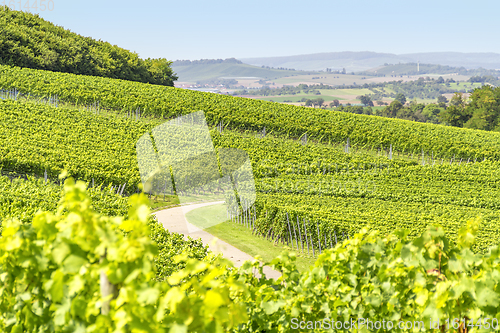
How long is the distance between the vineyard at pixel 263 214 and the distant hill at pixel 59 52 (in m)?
7.98

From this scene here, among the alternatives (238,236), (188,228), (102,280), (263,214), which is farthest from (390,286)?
(188,228)

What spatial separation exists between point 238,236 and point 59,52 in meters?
43.9

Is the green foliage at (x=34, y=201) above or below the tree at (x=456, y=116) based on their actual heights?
above

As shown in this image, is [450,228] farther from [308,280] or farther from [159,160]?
[308,280]

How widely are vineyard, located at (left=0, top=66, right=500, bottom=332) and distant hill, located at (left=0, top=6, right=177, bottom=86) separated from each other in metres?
7.98

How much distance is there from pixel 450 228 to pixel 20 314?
1488 cm

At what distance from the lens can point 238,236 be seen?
51.8 ft

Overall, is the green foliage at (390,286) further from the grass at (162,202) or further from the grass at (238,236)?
the grass at (162,202)

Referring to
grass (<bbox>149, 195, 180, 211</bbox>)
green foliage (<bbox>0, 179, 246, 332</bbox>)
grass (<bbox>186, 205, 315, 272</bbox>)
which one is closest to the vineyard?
green foliage (<bbox>0, 179, 246, 332</bbox>)

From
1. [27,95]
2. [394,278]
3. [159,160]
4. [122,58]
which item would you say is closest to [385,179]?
[159,160]

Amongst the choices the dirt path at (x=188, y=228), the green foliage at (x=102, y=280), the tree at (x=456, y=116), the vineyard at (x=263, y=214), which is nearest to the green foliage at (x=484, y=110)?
the tree at (x=456, y=116)

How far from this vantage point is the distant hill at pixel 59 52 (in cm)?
4281

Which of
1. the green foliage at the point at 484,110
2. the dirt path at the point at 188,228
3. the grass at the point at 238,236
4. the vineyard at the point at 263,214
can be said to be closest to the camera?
the vineyard at the point at 263,214

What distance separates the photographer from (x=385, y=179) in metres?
24.4
